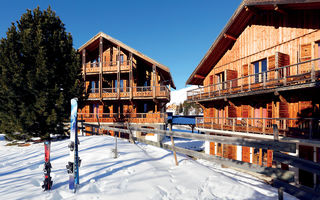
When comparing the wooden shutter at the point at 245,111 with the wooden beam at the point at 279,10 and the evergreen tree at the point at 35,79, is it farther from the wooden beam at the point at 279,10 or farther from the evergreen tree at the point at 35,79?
the evergreen tree at the point at 35,79

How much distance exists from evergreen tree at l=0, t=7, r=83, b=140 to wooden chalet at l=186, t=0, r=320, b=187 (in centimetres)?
A: 1284

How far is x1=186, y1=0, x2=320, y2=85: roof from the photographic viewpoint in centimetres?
1114

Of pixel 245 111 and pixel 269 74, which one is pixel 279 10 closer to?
pixel 269 74

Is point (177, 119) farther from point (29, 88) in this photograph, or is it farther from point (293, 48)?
point (29, 88)

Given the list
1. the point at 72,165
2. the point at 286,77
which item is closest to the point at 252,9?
the point at 286,77

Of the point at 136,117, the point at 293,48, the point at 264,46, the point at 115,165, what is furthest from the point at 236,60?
the point at 115,165

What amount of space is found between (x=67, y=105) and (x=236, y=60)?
15676 millimetres

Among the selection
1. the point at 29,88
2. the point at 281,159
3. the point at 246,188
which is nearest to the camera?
the point at 281,159

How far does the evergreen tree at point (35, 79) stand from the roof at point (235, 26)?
13498mm

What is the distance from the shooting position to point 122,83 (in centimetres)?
2527

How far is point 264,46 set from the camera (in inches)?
554

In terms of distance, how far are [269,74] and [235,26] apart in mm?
5987

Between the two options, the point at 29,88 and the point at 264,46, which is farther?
the point at 264,46

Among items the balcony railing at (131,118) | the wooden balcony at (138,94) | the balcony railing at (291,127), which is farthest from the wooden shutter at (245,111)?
the balcony railing at (131,118)
